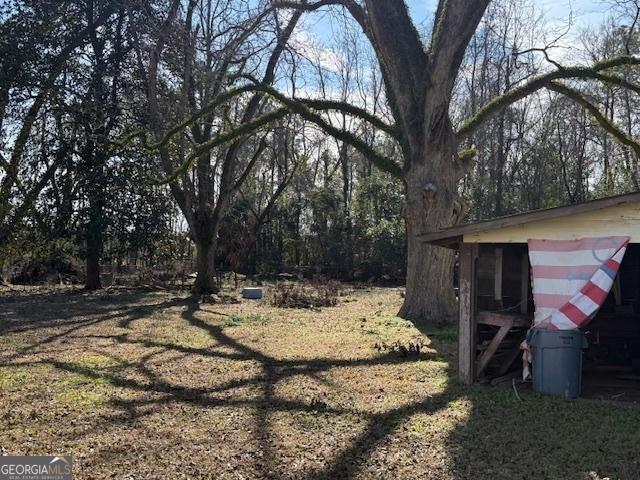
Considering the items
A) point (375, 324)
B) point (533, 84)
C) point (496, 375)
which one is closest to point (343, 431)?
point (496, 375)

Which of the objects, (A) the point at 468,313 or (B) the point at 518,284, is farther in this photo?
(B) the point at 518,284

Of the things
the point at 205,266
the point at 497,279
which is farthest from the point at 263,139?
the point at 497,279

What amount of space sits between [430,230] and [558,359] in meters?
5.94

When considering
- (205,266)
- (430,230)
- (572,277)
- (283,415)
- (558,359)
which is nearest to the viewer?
(283,415)

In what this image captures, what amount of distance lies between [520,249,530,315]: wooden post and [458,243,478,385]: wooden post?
5.49 feet

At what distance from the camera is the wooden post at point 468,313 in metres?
7.27

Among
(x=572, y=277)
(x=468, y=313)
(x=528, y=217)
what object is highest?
(x=528, y=217)

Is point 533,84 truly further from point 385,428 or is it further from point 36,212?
point 36,212

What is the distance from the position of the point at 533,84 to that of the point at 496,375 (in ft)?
26.5

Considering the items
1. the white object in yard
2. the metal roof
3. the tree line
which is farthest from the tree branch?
the white object in yard

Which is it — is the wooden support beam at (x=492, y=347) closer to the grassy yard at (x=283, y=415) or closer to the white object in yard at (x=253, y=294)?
the grassy yard at (x=283, y=415)

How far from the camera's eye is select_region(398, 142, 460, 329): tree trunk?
12047mm

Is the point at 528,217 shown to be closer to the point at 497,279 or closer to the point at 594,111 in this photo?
the point at 497,279

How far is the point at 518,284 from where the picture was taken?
8.88 metres
